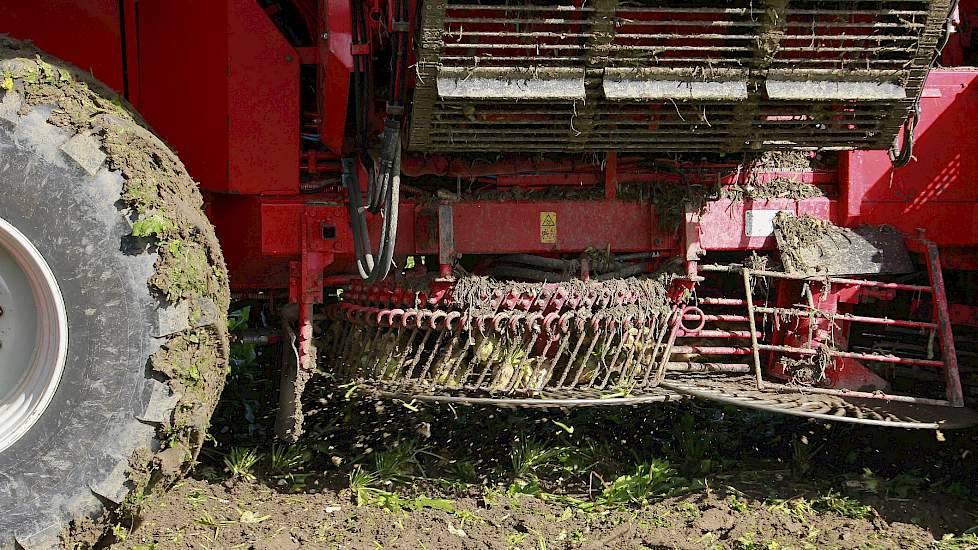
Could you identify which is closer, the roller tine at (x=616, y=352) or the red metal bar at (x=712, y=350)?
the roller tine at (x=616, y=352)

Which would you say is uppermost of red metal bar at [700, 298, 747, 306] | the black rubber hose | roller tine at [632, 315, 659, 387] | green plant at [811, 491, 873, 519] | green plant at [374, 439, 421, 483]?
the black rubber hose

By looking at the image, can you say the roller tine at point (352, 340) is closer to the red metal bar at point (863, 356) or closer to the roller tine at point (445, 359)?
the roller tine at point (445, 359)

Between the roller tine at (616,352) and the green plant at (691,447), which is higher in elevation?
the roller tine at (616,352)

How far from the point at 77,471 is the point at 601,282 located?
2197 mm

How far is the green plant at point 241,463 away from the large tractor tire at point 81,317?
1.16m

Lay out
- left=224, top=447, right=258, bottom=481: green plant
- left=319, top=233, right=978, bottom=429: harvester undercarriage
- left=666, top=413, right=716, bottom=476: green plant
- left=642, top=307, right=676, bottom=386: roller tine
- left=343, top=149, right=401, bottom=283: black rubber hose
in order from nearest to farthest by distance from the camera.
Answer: left=343, top=149, right=401, bottom=283: black rubber hose < left=319, top=233, right=978, bottom=429: harvester undercarriage < left=642, top=307, right=676, bottom=386: roller tine < left=224, top=447, right=258, bottom=481: green plant < left=666, top=413, right=716, bottom=476: green plant

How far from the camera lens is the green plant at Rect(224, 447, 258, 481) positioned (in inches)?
167

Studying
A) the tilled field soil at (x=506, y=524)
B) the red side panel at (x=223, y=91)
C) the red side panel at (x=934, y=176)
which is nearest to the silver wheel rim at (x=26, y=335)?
the tilled field soil at (x=506, y=524)

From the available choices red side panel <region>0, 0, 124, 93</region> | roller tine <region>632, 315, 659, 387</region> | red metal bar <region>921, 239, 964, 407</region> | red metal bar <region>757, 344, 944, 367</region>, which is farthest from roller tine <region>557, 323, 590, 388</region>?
red side panel <region>0, 0, 124, 93</region>

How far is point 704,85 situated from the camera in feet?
11.6

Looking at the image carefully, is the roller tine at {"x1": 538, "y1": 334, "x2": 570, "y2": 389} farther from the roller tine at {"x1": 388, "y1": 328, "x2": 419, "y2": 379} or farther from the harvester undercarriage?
the roller tine at {"x1": 388, "y1": 328, "x2": 419, "y2": 379}

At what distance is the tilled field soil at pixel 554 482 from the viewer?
12.3ft

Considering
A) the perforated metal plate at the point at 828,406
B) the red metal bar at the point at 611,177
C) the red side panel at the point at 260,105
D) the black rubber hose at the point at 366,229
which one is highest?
the red side panel at the point at 260,105

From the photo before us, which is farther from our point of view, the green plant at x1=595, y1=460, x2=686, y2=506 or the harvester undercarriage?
the green plant at x1=595, y1=460, x2=686, y2=506
